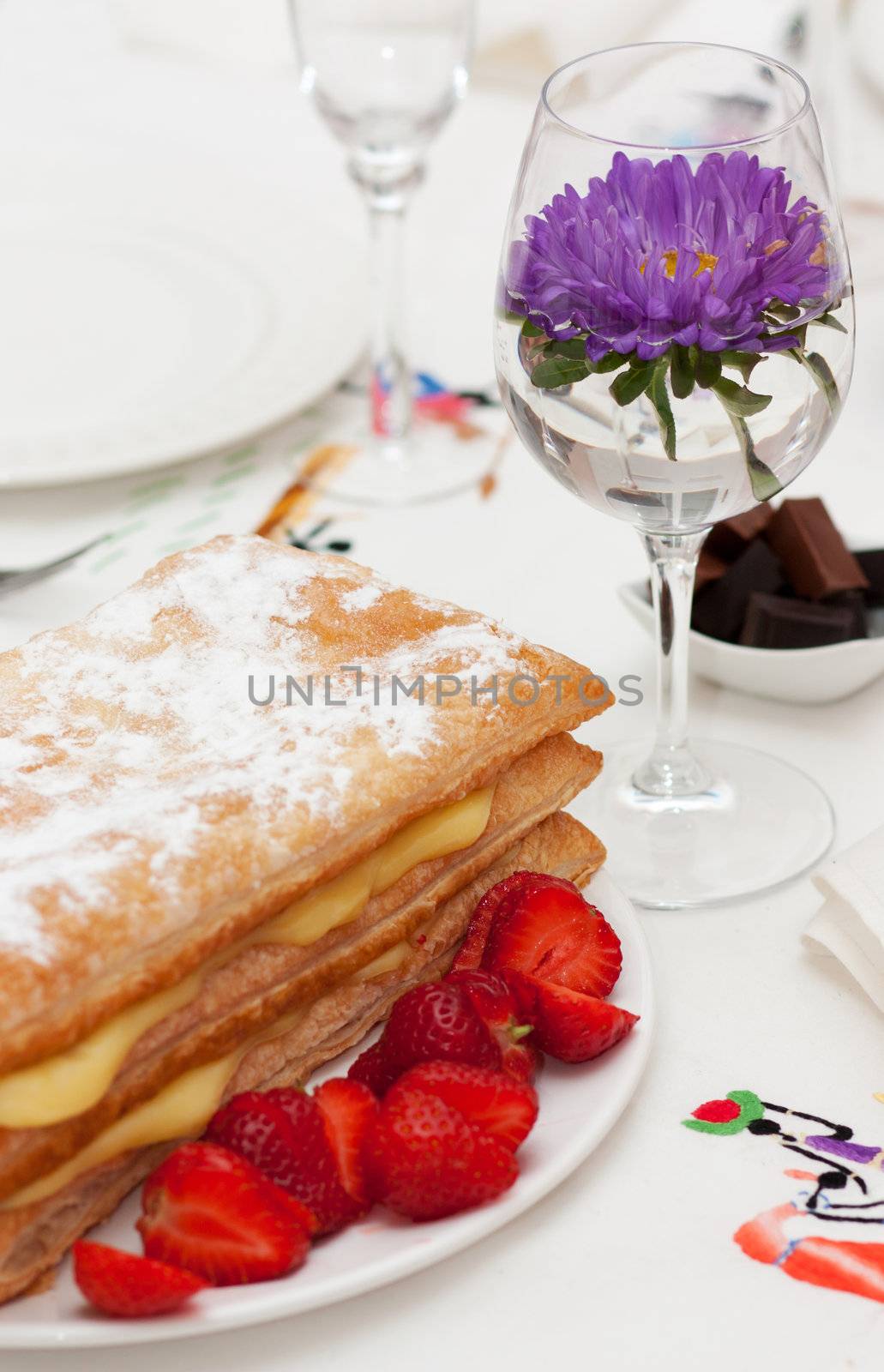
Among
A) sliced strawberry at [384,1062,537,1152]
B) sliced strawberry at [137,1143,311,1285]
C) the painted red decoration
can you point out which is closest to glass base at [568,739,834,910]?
the painted red decoration

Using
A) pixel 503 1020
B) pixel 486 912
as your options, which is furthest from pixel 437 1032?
pixel 486 912

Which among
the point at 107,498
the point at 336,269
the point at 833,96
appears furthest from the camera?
the point at 833,96

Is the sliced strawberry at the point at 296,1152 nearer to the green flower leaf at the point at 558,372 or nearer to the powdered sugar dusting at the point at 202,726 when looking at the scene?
the powdered sugar dusting at the point at 202,726

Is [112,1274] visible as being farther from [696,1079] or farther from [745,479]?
[745,479]

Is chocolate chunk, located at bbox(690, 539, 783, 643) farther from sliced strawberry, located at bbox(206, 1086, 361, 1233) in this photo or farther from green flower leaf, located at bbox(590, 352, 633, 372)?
sliced strawberry, located at bbox(206, 1086, 361, 1233)

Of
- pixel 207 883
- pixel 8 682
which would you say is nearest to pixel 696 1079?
pixel 207 883

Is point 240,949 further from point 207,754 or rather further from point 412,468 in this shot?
point 412,468

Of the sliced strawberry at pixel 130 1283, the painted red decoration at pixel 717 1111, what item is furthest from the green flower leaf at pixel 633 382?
the sliced strawberry at pixel 130 1283
